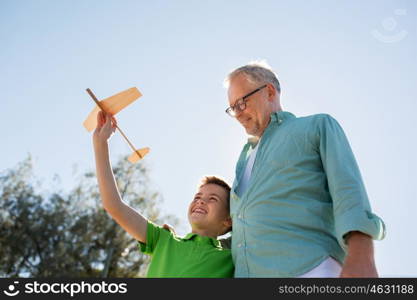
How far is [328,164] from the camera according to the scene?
8.09 feet

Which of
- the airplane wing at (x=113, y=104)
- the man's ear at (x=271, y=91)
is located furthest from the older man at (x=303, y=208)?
the airplane wing at (x=113, y=104)

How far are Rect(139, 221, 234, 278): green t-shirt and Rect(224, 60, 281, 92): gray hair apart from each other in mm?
1138

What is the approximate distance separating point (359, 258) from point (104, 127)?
81.6 inches

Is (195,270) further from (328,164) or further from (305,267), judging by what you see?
(328,164)

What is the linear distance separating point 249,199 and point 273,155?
29cm

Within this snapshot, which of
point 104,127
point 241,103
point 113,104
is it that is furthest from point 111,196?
point 241,103

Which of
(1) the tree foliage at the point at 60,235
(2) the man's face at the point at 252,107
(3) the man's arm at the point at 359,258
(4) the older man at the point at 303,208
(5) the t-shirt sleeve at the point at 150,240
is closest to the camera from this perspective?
(3) the man's arm at the point at 359,258

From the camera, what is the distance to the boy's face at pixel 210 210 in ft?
11.6

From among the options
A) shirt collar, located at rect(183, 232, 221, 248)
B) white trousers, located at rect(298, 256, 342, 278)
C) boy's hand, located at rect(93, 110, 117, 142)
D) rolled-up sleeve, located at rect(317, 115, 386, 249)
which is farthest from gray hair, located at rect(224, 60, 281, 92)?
white trousers, located at rect(298, 256, 342, 278)

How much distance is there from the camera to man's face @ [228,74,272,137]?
3.12m

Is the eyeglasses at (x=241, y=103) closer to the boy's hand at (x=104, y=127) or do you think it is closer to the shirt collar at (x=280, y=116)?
the shirt collar at (x=280, y=116)

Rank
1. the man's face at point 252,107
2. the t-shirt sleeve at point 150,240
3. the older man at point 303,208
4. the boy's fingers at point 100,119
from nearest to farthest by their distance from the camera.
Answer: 1. the older man at point 303,208
2. the man's face at point 252,107
3. the t-shirt sleeve at point 150,240
4. the boy's fingers at point 100,119

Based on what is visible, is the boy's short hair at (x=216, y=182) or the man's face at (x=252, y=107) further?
the boy's short hair at (x=216, y=182)

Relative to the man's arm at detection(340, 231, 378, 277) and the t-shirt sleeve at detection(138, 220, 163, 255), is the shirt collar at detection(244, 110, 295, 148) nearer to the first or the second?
the man's arm at detection(340, 231, 378, 277)
